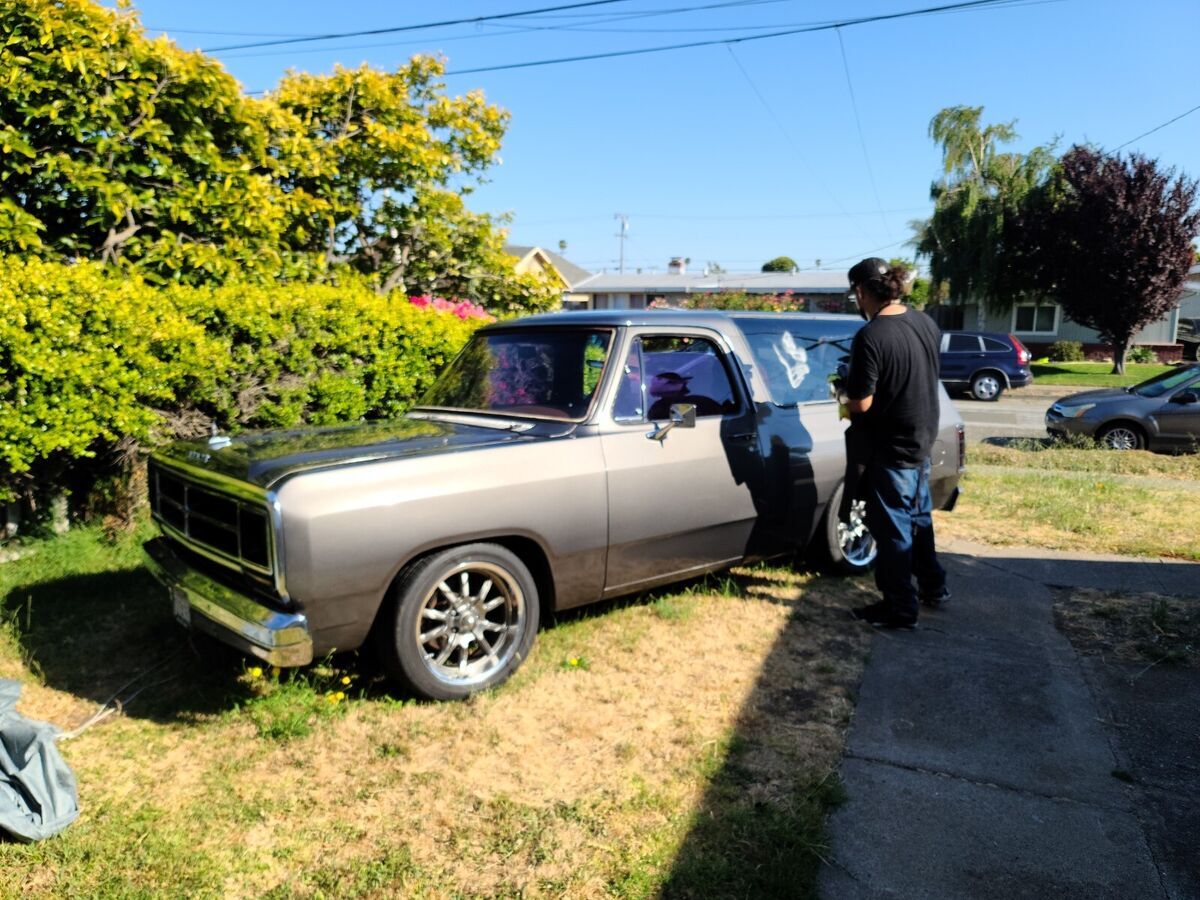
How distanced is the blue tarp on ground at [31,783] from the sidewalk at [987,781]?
2567mm

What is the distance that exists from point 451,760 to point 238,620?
39.1 inches

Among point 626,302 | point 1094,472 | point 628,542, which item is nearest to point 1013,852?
point 628,542

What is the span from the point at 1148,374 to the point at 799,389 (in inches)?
1119

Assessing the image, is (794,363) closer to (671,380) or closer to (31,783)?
(671,380)

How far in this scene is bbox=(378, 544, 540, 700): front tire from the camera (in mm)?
3656

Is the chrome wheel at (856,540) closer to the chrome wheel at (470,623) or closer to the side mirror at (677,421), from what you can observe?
the side mirror at (677,421)

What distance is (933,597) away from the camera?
17.3 ft

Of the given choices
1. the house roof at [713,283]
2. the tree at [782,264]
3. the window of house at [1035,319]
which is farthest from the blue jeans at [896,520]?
the tree at [782,264]

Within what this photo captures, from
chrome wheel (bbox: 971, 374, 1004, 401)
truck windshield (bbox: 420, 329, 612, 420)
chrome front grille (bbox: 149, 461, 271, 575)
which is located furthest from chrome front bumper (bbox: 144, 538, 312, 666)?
chrome wheel (bbox: 971, 374, 1004, 401)

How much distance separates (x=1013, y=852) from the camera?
9.50 ft

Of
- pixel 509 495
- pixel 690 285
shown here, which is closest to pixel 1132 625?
pixel 509 495

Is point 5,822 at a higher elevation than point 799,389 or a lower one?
lower

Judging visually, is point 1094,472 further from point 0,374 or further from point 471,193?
point 0,374

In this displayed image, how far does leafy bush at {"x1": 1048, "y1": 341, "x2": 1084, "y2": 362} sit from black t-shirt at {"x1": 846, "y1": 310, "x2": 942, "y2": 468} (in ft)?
113
